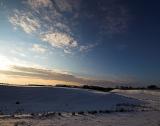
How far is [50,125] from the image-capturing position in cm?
1356

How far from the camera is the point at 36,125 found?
43.6 ft

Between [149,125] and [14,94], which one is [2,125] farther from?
[14,94]

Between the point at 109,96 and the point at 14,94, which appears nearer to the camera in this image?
the point at 14,94

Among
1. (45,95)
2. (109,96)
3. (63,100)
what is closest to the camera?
(63,100)

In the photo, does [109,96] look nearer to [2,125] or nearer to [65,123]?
[65,123]

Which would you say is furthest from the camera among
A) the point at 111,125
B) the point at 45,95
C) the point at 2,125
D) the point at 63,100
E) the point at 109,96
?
the point at 109,96

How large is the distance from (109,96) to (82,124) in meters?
21.6

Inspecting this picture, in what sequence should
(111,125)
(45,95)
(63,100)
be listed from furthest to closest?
1. (45,95)
2. (63,100)
3. (111,125)

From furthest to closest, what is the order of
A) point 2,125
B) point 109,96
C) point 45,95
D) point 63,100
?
point 109,96 → point 45,95 → point 63,100 → point 2,125

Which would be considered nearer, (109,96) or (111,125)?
(111,125)

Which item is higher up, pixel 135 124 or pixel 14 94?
pixel 14 94

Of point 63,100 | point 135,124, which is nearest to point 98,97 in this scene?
point 63,100

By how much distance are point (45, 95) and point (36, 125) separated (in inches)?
A: 794

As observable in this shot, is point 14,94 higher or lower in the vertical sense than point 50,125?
higher
